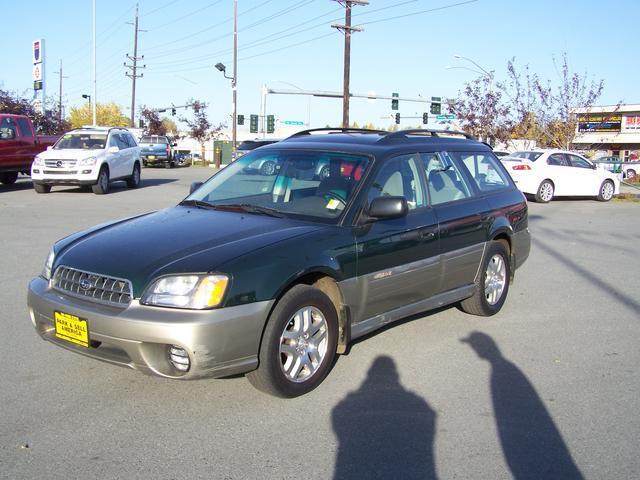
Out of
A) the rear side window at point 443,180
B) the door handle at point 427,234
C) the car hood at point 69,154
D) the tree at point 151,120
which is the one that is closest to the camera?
the door handle at point 427,234

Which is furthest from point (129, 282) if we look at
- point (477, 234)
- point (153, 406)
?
point (477, 234)

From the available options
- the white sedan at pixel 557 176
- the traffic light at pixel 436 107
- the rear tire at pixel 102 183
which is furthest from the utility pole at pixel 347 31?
the traffic light at pixel 436 107

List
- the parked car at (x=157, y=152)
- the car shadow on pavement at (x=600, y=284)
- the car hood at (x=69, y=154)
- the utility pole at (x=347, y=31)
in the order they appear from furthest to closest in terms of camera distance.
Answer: the parked car at (x=157, y=152) < the utility pole at (x=347, y=31) < the car hood at (x=69, y=154) < the car shadow on pavement at (x=600, y=284)

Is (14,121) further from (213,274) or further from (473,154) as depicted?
(213,274)

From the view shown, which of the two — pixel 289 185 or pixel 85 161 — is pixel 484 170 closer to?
pixel 289 185

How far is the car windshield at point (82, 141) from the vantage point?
18.1 m

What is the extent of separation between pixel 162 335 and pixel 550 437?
231cm

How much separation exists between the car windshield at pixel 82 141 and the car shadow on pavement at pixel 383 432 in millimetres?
15467

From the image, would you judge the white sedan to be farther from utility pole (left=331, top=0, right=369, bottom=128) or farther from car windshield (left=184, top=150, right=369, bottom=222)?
car windshield (left=184, top=150, right=369, bottom=222)

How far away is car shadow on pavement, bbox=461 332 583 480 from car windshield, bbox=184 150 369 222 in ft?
5.59

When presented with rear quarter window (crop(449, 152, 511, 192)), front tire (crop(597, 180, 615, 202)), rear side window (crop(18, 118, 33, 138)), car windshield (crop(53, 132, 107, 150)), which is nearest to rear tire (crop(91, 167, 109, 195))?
car windshield (crop(53, 132, 107, 150))

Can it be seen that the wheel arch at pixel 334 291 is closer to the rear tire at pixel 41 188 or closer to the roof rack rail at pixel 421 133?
the roof rack rail at pixel 421 133

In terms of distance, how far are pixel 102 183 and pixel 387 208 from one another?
14.8 m

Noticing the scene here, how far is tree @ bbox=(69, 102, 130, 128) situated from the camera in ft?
244
